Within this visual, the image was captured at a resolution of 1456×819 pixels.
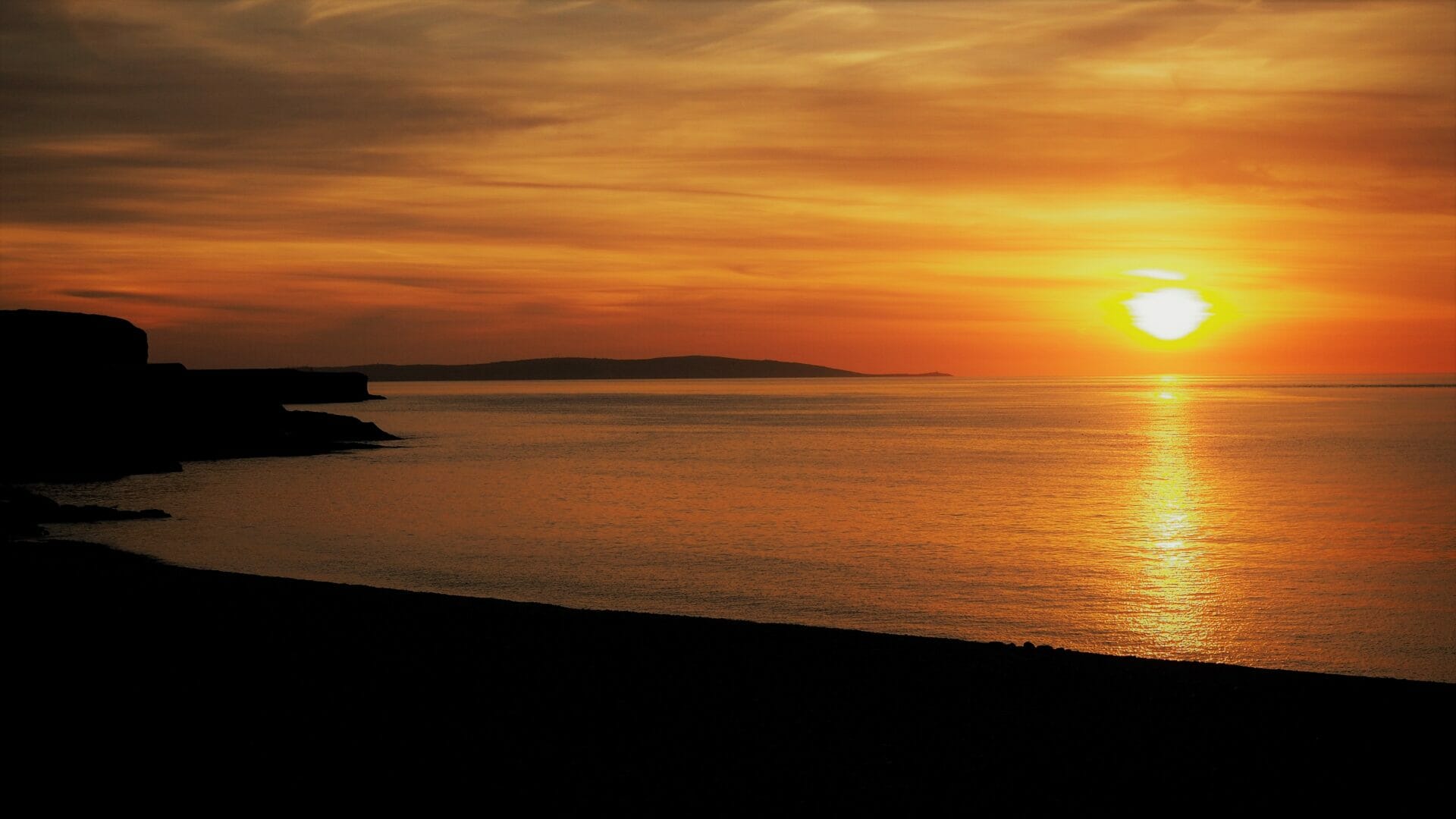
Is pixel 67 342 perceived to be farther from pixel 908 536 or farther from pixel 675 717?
pixel 675 717

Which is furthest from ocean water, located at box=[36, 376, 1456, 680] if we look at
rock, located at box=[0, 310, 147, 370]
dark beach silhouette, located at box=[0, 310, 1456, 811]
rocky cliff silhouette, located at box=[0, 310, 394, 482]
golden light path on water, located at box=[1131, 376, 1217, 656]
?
rock, located at box=[0, 310, 147, 370]

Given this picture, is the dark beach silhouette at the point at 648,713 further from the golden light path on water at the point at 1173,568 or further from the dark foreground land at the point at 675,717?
the golden light path on water at the point at 1173,568

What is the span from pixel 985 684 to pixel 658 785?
4.62 metres

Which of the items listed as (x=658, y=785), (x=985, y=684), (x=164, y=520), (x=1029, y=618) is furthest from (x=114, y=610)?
(x=164, y=520)

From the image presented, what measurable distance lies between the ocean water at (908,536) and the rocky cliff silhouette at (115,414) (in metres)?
5.07

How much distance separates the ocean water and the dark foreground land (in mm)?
7563

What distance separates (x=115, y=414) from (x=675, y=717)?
61.5 meters

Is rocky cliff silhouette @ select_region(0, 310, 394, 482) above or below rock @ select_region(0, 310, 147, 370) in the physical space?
below

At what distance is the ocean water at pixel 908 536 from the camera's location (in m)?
22.5

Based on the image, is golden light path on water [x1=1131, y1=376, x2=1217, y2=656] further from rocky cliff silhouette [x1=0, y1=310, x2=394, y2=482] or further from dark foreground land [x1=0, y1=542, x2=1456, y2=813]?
rocky cliff silhouette [x1=0, y1=310, x2=394, y2=482]

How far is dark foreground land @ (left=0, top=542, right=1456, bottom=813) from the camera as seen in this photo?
29.9 ft

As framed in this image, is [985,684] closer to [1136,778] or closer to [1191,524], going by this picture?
[1136,778]

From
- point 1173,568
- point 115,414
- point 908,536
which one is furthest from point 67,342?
point 1173,568

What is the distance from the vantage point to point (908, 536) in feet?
116
